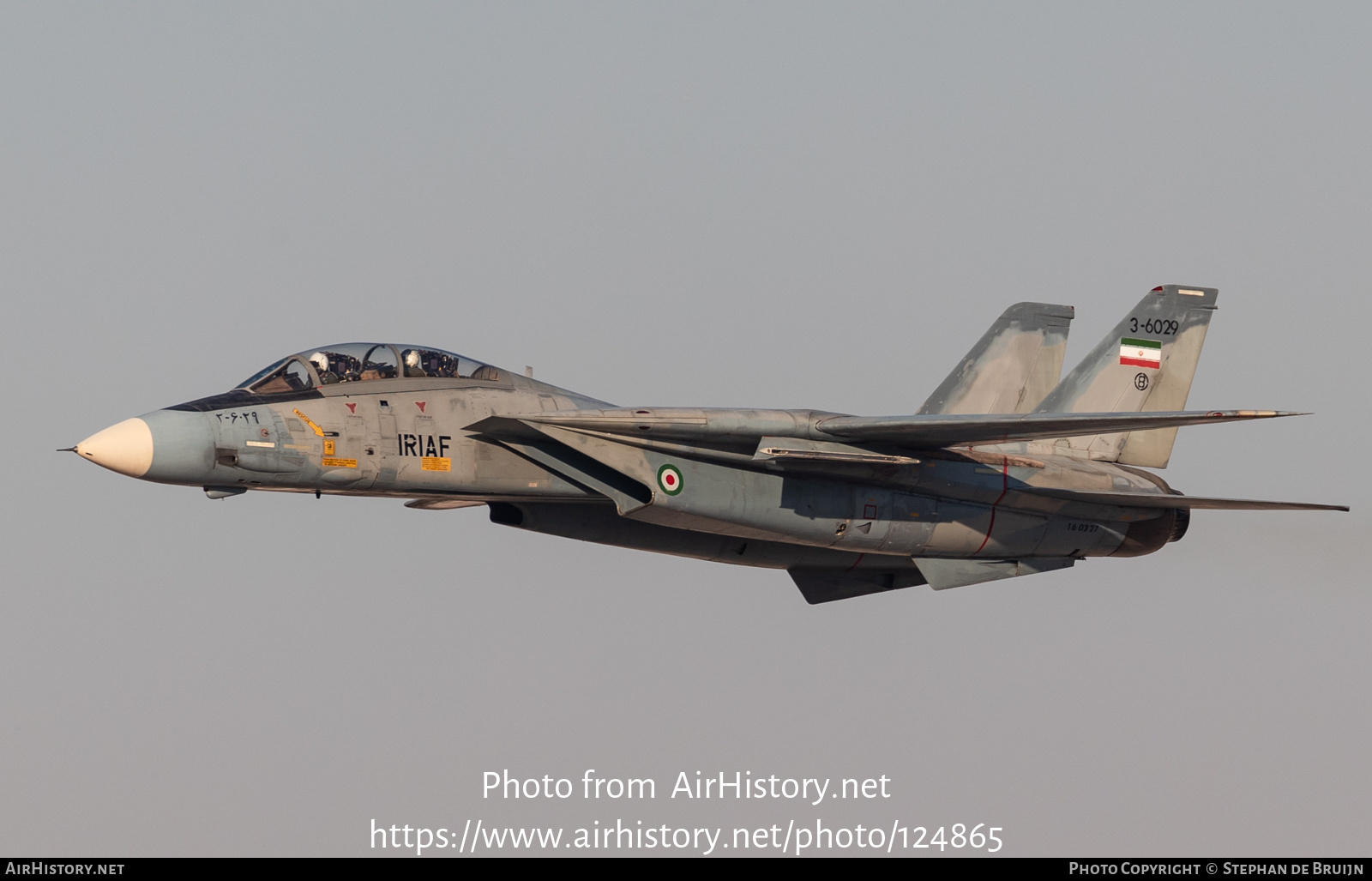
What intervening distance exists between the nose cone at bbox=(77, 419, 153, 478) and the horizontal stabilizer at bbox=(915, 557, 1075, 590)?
986 centimetres

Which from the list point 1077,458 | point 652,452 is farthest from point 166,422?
point 1077,458

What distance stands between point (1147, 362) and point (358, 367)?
1201 centimetres

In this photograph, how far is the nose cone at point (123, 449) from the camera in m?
17.7

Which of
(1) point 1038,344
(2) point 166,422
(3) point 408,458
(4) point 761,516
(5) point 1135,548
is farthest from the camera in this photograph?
(1) point 1038,344

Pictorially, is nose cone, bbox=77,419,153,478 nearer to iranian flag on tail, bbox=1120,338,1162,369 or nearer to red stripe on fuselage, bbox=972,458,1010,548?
red stripe on fuselage, bbox=972,458,1010,548

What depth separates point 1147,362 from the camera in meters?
25.5

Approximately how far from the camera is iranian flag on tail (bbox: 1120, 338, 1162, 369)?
1002 inches

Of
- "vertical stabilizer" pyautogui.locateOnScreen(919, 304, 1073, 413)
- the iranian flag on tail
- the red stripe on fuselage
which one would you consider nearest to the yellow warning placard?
the red stripe on fuselage

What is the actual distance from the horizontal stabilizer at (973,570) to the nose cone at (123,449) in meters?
9.86

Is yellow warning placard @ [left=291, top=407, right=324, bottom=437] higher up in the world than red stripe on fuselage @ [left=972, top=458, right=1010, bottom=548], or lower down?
higher up

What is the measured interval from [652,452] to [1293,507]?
8409 millimetres

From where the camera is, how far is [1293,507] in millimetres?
22141

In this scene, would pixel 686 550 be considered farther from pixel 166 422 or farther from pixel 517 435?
pixel 166 422

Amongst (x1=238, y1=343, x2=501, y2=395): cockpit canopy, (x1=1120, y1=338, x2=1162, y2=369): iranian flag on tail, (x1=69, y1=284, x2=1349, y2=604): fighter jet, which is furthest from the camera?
(x1=1120, y1=338, x2=1162, y2=369): iranian flag on tail
